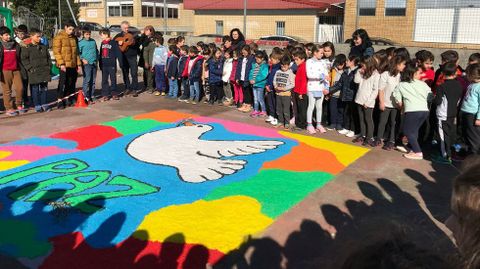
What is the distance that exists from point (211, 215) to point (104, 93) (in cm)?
764

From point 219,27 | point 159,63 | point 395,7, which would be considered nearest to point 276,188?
point 159,63

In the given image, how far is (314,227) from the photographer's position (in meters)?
4.51

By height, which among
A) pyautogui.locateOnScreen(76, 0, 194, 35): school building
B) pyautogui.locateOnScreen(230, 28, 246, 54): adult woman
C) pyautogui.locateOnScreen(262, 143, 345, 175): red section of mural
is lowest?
pyautogui.locateOnScreen(262, 143, 345, 175): red section of mural

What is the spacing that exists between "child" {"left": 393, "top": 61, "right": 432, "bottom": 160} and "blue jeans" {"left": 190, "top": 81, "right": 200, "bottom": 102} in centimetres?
553

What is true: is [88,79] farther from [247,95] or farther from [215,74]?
[247,95]

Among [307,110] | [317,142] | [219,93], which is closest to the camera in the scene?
[317,142]

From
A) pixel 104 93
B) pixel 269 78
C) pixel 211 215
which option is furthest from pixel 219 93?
pixel 211 215

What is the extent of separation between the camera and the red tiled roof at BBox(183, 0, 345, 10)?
2766cm

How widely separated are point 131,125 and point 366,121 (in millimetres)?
4726

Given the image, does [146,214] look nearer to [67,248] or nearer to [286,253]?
[67,248]

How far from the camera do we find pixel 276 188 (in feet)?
18.4

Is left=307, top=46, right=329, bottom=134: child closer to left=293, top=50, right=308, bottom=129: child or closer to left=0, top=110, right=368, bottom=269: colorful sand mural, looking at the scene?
left=293, top=50, right=308, bottom=129: child

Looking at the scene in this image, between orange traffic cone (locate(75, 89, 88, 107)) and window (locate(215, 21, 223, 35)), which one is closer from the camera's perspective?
orange traffic cone (locate(75, 89, 88, 107))

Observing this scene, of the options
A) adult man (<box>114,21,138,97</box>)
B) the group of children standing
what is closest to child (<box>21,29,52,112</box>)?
adult man (<box>114,21,138,97</box>)
